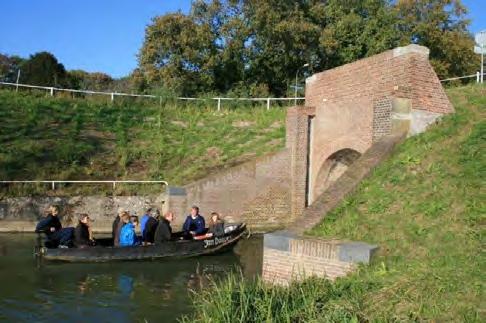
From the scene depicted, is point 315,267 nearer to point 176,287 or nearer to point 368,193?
point 368,193

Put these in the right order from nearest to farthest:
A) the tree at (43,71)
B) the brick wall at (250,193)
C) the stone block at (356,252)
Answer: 1. the stone block at (356,252)
2. the brick wall at (250,193)
3. the tree at (43,71)

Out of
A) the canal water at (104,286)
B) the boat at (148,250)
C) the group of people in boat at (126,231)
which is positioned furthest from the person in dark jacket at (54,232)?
the canal water at (104,286)

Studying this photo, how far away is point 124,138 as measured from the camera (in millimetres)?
25016

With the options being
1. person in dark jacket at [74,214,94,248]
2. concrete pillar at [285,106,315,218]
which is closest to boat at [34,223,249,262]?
person in dark jacket at [74,214,94,248]

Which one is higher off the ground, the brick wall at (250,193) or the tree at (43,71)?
the tree at (43,71)

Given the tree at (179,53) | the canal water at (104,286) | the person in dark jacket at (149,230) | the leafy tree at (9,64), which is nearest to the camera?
the canal water at (104,286)

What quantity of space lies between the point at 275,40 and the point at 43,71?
55.0 ft

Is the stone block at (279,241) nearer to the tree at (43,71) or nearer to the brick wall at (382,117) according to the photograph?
the brick wall at (382,117)

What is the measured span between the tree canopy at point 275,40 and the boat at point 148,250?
1995 centimetres

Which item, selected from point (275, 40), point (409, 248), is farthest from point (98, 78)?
point (409, 248)

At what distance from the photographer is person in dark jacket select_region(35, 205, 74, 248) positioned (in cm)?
1488

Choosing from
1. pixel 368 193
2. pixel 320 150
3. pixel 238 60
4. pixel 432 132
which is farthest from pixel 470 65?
pixel 368 193

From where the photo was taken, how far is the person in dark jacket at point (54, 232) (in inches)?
586

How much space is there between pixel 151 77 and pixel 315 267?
27976 millimetres
